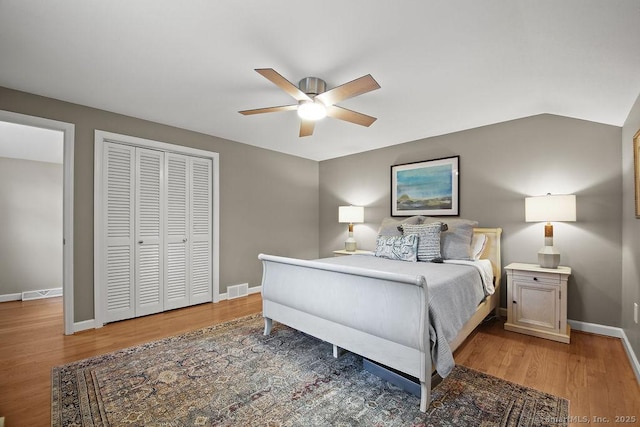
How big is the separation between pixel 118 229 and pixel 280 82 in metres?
2.62

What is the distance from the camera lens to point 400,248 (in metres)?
3.28

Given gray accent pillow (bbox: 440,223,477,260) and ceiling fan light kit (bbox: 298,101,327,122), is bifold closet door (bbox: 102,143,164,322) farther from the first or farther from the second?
gray accent pillow (bbox: 440,223,477,260)

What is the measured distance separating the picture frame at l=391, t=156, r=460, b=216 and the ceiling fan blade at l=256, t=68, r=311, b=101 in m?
2.43

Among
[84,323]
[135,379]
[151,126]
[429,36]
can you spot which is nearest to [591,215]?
[429,36]

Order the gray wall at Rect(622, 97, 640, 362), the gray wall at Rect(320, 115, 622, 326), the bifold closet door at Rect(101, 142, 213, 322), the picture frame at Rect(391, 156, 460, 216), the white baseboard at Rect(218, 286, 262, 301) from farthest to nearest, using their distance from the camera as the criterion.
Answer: the white baseboard at Rect(218, 286, 262, 301)
the picture frame at Rect(391, 156, 460, 216)
the bifold closet door at Rect(101, 142, 213, 322)
the gray wall at Rect(320, 115, 622, 326)
the gray wall at Rect(622, 97, 640, 362)

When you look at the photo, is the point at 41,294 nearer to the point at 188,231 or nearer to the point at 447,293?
the point at 188,231

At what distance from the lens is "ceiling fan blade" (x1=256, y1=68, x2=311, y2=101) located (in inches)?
76.0

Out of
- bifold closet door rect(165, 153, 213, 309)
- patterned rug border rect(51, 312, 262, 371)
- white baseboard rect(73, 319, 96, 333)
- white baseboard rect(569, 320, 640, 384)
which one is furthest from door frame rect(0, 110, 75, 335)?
white baseboard rect(569, 320, 640, 384)

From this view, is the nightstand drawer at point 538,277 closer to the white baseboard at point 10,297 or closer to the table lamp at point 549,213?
the table lamp at point 549,213

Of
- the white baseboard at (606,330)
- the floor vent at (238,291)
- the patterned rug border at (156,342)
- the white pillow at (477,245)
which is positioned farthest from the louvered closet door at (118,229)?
the white baseboard at (606,330)

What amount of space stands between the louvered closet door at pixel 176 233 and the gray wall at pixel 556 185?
127 inches

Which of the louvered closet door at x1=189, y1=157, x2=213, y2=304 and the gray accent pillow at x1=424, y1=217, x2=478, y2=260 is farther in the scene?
the louvered closet door at x1=189, y1=157, x2=213, y2=304

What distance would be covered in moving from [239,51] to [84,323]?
10.4 feet

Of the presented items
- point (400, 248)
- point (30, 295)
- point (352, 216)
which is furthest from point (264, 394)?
point (30, 295)
